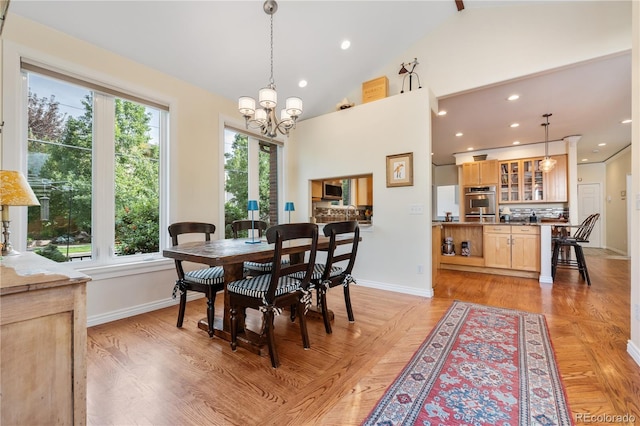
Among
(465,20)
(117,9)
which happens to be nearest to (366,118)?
(465,20)

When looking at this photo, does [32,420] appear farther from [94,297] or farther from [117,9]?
[117,9]

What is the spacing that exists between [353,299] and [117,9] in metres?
3.71

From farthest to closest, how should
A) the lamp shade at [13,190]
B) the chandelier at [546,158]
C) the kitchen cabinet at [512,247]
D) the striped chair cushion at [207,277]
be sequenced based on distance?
the chandelier at [546,158] → the kitchen cabinet at [512,247] → the striped chair cushion at [207,277] → the lamp shade at [13,190]


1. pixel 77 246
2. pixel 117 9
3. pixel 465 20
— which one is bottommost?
pixel 77 246

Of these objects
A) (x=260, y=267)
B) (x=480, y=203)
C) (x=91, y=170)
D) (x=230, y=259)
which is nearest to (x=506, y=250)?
(x=480, y=203)

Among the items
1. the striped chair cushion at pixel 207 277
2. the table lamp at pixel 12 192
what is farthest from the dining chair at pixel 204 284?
the table lamp at pixel 12 192

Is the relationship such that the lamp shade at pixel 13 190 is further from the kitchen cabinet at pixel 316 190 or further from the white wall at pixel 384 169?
the kitchen cabinet at pixel 316 190

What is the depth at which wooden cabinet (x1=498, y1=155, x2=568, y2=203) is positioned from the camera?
235 inches

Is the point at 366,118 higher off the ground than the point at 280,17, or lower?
lower

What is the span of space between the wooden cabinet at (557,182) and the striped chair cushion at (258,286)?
21.7 ft

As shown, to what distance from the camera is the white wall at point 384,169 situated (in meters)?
3.53

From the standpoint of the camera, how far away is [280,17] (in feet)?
9.92

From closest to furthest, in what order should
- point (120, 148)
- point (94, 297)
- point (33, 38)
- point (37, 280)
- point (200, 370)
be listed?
point (37, 280)
point (200, 370)
point (33, 38)
point (94, 297)
point (120, 148)

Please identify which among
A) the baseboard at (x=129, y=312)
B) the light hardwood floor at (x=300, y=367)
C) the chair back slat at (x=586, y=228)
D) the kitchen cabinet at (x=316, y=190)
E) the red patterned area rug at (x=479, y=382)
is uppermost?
the kitchen cabinet at (x=316, y=190)
